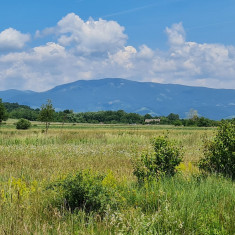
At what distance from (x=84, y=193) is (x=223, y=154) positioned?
460cm

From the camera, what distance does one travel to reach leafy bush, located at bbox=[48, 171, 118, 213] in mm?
5562

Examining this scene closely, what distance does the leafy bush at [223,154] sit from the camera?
846 centimetres

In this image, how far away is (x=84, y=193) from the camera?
19.5ft

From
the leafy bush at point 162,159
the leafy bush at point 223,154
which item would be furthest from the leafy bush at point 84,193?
the leafy bush at point 223,154

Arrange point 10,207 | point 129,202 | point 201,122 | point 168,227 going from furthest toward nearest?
point 201,122 → point 129,202 → point 10,207 → point 168,227

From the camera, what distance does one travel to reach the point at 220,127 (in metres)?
9.17

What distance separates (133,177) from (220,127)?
317 cm

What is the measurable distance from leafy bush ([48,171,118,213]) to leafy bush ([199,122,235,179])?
3.77 meters

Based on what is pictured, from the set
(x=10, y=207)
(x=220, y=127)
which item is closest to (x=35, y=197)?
(x=10, y=207)

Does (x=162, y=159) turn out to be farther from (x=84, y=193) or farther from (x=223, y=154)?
(x=84, y=193)

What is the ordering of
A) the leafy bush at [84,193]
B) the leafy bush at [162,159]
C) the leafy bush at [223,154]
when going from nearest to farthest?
1. the leafy bush at [84,193]
2. the leafy bush at [162,159]
3. the leafy bush at [223,154]

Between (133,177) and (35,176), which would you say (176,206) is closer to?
(133,177)

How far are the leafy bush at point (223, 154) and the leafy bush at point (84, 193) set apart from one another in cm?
377

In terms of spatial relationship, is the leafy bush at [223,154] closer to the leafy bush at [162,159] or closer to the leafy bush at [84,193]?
the leafy bush at [162,159]
